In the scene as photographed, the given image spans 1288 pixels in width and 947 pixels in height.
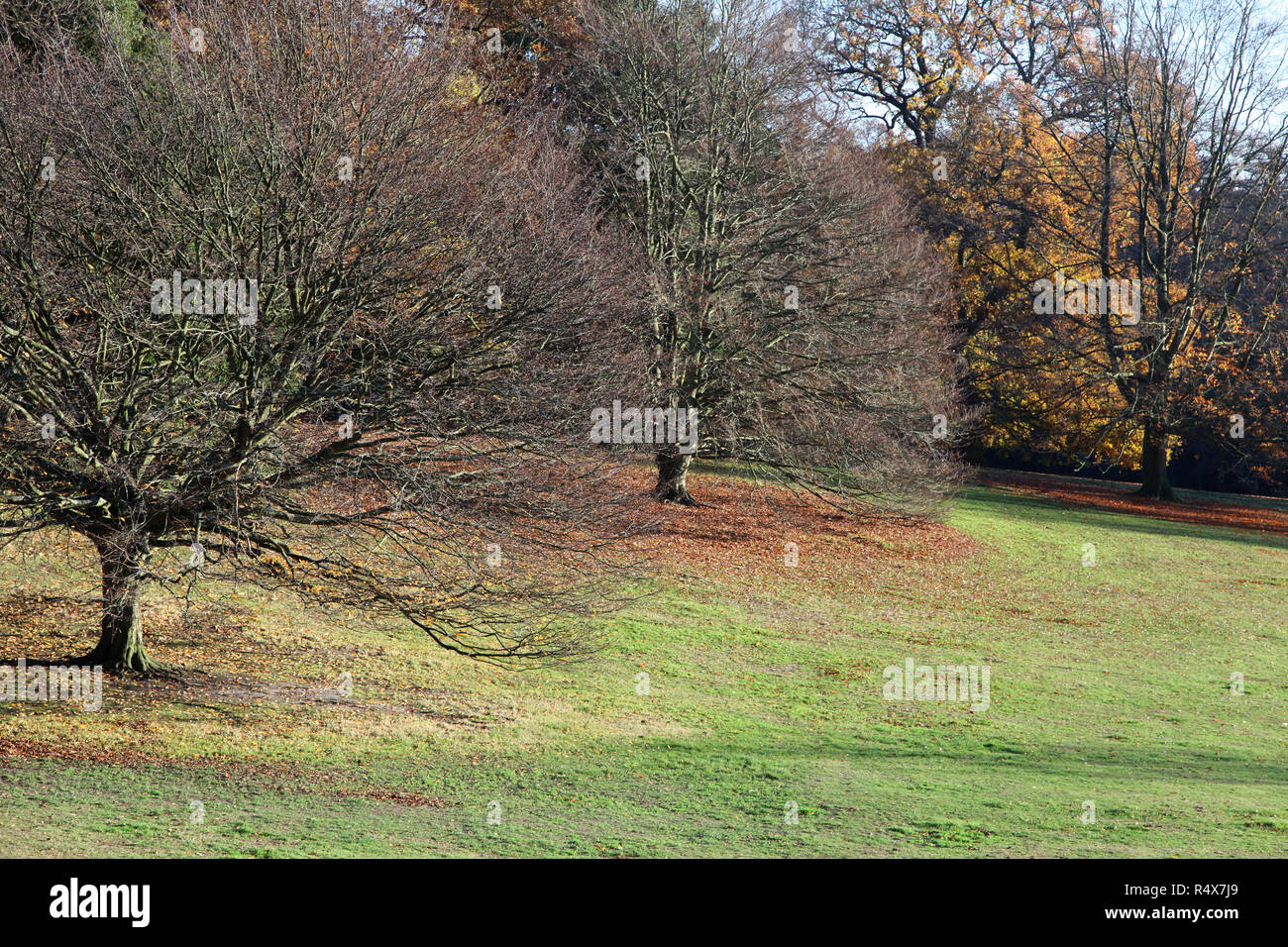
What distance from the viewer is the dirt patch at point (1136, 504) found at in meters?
34.7

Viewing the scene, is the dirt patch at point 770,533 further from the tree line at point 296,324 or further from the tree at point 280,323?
the tree at point 280,323

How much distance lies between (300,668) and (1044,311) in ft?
90.3

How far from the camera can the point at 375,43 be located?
13.3 m

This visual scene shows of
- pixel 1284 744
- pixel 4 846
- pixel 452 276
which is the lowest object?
pixel 1284 744

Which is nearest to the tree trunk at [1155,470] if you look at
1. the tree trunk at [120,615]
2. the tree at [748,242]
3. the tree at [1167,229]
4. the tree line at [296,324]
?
the tree at [1167,229]

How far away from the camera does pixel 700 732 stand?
14.1 metres

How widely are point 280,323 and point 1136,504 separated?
31.1m

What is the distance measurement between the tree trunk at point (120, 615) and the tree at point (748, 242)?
12966 mm

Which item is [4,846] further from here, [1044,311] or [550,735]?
[1044,311]

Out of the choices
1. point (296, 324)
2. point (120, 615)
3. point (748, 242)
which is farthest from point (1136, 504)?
point (120, 615)

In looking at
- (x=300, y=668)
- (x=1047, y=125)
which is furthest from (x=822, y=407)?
(x=1047, y=125)

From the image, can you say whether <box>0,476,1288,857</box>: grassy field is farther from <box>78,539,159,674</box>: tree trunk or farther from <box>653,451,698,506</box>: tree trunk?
<box>653,451,698,506</box>: tree trunk

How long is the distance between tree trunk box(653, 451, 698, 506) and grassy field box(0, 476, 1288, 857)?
2.61 m
